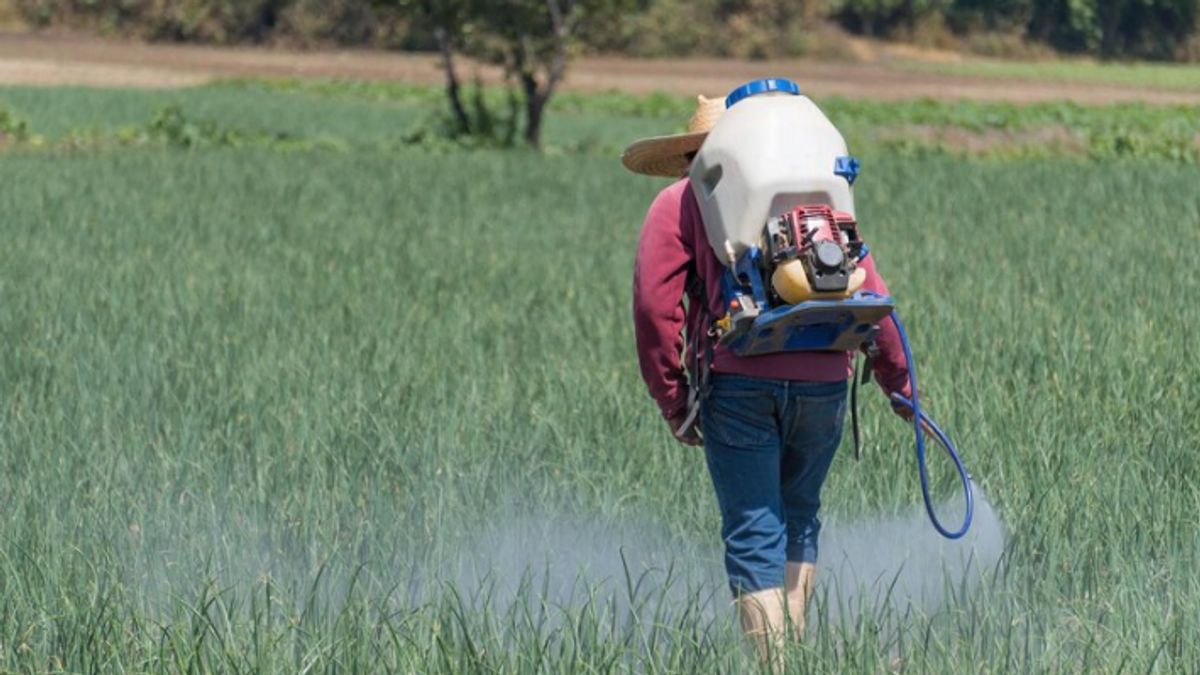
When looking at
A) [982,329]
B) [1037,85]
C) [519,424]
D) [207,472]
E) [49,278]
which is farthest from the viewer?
[1037,85]

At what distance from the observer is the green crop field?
10.8 feet

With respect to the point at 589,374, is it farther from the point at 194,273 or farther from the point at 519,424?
the point at 194,273

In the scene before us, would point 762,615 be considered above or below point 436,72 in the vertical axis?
above

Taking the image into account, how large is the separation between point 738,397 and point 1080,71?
4663 cm

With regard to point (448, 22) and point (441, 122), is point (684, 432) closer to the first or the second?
point (448, 22)

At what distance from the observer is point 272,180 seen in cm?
1531

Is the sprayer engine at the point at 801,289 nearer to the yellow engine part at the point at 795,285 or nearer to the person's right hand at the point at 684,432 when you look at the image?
the yellow engine part at the point at 795,285

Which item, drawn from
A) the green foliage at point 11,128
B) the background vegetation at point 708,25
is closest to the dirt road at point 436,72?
the background vegetation at point 708,25

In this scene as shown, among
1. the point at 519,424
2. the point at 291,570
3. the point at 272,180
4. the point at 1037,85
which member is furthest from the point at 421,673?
the point at 1037,85

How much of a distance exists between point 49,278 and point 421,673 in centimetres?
629

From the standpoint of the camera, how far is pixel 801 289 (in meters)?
3.13

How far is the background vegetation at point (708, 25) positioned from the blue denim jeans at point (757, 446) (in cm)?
4657

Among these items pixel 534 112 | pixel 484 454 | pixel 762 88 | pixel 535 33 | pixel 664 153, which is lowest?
pixel 534 112

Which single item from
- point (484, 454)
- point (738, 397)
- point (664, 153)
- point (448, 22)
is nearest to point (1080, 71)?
point (448, 22)
